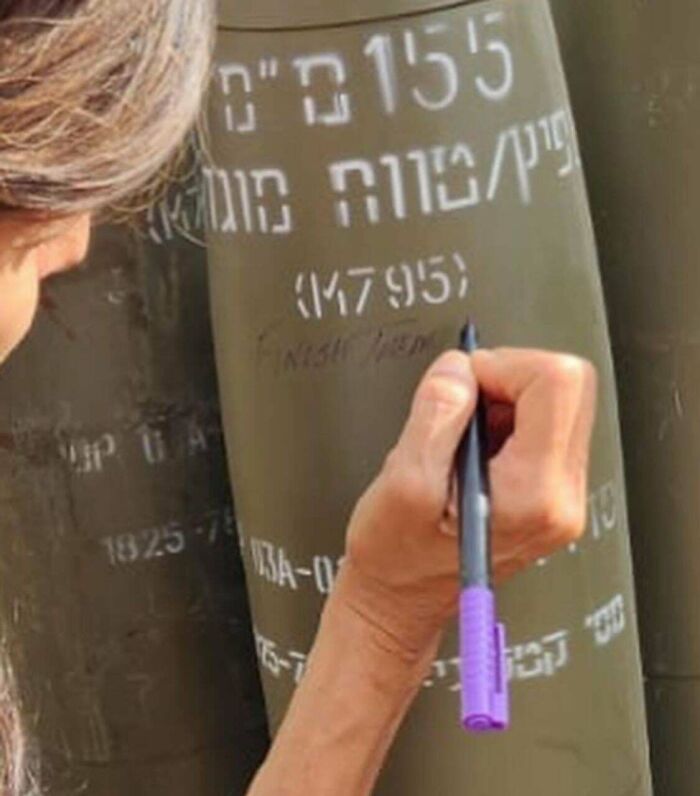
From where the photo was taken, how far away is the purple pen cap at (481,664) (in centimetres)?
100

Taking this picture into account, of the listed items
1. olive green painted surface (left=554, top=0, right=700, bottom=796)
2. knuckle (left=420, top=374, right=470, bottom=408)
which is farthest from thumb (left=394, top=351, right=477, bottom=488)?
olive green painted surface (left=554, top=0, right=700, bottom=796)

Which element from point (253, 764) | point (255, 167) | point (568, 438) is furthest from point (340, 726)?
point (253, 764)

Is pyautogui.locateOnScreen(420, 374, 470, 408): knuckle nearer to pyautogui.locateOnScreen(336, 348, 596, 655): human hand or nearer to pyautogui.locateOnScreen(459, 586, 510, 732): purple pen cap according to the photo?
pyautogui.locateOnScreen(336, 348, 596, 655): human hand

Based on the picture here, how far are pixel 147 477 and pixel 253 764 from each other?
294mm

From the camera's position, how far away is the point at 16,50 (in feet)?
2.83

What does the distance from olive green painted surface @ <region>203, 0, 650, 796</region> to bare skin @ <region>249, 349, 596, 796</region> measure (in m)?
0.13

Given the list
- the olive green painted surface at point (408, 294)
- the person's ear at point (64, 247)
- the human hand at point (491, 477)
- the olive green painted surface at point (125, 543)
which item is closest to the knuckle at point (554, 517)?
the human hand at point (491, 477)

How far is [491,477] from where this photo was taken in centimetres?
115

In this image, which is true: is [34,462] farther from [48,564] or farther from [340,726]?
[340,726]

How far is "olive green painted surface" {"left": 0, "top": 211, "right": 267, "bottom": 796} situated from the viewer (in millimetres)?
1591

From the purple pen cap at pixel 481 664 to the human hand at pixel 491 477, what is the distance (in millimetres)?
109

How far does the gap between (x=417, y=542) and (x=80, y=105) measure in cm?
41

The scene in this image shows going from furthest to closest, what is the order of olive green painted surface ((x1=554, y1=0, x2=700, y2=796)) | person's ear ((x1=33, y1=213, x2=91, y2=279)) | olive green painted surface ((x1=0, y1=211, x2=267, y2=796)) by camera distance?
olive green painted surface ((x1=0, y1=211, x2=267, y2=796)) < olive green painted surface ((x1=554, y1=0, x2=700, y2=796)) < person's ear ((x1=33, y1=213, x2=91, y2=279))

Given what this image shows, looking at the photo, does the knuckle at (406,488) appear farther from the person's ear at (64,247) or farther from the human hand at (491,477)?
the person's ear at (64,247)
